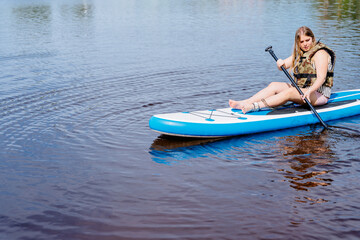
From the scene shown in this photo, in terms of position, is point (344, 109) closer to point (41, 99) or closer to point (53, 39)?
point (41, 99)

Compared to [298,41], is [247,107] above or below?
below

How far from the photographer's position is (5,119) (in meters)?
7.22

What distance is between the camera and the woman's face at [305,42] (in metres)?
6.33

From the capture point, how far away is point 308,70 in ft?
21.5

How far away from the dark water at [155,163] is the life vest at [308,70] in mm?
704

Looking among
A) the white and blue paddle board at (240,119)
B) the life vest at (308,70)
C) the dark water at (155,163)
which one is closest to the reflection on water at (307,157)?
the dark water at (155,163)

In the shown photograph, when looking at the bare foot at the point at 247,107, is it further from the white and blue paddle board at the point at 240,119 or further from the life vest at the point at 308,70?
the life vest at the point at 308,70

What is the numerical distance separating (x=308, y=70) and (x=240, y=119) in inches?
52.8

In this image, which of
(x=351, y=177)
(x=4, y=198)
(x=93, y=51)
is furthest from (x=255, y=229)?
(x=93, y=51)

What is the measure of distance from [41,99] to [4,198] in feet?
13.6

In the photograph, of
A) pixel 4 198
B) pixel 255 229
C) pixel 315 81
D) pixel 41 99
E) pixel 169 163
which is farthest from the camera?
pixel 41 99

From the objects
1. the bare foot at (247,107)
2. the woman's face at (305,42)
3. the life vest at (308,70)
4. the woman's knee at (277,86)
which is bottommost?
the bare foot at (247,107)

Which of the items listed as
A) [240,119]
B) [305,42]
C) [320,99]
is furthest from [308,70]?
[240,119]

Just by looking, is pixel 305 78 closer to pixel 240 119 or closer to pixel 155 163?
pixel 240 119
